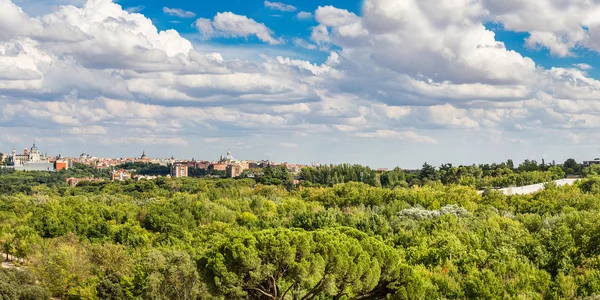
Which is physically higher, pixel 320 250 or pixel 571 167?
pixel 571 167

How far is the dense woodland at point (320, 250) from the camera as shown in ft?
92.7

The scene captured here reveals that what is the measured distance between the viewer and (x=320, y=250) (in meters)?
28.5

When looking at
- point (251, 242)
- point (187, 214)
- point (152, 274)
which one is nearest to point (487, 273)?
point (251, 242)

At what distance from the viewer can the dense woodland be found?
2827 centimetres

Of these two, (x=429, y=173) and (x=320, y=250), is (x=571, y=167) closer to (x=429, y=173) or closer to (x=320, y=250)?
(x=429, y=173)

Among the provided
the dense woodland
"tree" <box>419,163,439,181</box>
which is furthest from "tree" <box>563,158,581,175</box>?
the dense woodland

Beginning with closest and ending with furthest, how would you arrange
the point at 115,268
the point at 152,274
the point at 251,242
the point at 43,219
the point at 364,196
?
the point at 251,242 < the point at 152,274 < the point at 115,268 < the point at 43,219 < the point at 364,196

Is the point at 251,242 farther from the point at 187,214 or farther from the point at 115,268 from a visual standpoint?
the point at 187,214

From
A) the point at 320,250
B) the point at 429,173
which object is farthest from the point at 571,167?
the point at 320,250

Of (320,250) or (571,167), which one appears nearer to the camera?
(320,250)

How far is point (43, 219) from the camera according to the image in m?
65.6

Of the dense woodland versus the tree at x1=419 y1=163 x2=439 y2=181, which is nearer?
the dense woodland

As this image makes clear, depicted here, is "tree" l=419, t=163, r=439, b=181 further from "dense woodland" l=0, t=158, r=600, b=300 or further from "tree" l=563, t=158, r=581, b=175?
"dense woodland" l=0, t=158, r=600, b=300

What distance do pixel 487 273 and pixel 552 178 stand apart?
7974cm
